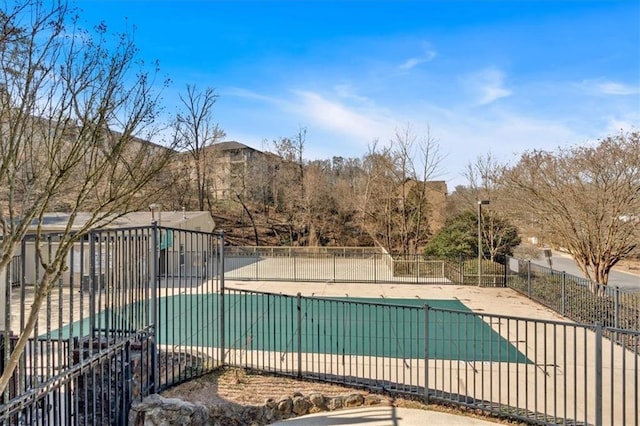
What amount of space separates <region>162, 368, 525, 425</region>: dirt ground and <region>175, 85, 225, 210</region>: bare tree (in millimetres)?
22410

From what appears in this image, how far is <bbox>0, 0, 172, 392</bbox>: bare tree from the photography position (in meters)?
→ 2.71

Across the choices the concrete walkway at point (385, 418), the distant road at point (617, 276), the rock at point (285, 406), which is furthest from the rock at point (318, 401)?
the distant road at point (617, 276)

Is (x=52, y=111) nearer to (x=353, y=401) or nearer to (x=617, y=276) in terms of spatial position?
(x=353, y=401)

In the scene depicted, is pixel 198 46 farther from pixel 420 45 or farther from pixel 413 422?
pixel 413 422

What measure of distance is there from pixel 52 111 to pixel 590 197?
11.7m

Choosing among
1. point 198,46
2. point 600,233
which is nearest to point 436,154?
point 600,233

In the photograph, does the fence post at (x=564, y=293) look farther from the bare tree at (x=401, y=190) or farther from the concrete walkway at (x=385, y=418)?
the bare tree at (x=401, y=190)

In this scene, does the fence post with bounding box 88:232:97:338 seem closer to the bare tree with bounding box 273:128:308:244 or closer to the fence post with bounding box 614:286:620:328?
the fence post with bounding box 614:286:620:328

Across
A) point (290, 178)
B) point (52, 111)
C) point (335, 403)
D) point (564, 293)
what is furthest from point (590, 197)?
point (290, 178)

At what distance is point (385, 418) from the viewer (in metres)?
4.09

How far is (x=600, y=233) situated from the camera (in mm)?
10062

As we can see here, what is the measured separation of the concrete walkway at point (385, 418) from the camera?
399cm

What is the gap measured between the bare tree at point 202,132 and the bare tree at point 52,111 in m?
21.8

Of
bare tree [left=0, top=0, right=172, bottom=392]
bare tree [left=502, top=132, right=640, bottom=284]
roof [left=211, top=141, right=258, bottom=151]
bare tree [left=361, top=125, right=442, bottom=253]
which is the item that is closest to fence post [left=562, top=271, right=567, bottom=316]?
bare tree [left=502, top=132, right=640, bottom=284]
